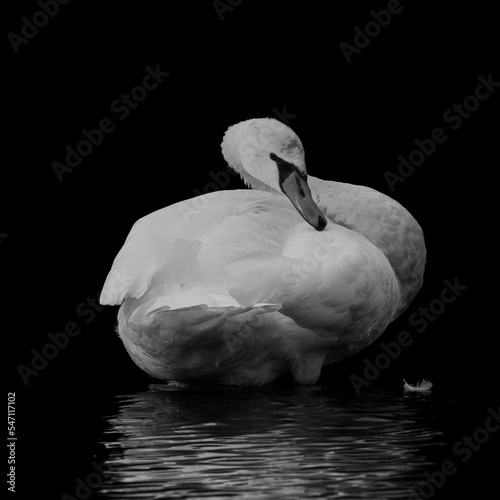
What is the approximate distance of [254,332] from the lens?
22.3ft

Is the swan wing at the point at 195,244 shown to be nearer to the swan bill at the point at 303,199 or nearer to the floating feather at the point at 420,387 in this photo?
the swan bill at the point at 303,199

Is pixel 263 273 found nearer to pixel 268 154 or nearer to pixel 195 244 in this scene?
pixel 195 244

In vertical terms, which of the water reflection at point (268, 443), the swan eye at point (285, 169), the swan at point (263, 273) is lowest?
the water reflection at point (268, 443)

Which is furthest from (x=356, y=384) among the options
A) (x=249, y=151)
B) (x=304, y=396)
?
(x=249, y=151)

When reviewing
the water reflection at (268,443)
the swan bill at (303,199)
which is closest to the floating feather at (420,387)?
the water reflection at (268,443)

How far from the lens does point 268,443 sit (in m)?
5.84

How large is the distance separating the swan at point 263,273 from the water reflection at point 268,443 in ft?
0.80

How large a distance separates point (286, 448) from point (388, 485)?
0.70m

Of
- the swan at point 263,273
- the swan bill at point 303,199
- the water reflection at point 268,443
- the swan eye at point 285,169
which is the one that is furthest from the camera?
the swan eye at point 285,169

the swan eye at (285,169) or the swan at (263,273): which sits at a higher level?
the swan eye at (285,169)

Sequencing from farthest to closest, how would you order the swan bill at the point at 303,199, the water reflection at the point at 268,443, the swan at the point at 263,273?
the swan bill at the point at 303,199
the swan at the point at 263,273
the water reflection at the point at 268,443

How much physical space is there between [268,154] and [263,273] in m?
1.33

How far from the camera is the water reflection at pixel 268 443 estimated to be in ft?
17.1

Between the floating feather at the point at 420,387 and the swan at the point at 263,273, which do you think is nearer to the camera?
the swan at the point at 263,273
